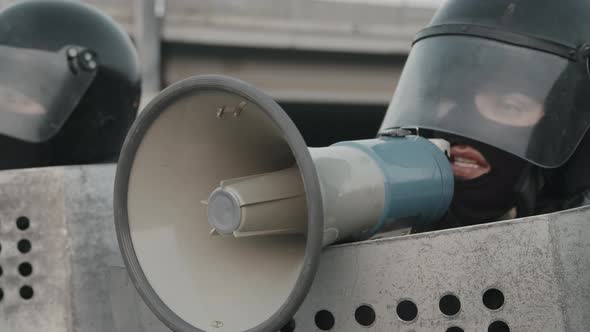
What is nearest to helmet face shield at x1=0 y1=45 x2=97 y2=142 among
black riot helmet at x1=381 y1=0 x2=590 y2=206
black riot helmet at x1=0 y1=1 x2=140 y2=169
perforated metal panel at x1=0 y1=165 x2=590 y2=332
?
black riot helmet at x1=0 y1=1 x2=140 y2=169

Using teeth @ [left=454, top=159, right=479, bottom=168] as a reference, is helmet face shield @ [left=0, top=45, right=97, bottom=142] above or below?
below

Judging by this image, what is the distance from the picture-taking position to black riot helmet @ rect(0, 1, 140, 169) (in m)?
3.79

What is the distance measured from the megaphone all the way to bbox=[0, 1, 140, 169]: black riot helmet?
161 cm

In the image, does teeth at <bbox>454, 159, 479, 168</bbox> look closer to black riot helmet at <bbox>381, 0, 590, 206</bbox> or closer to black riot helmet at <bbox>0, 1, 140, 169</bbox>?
black riot helmet at <bbox>381, 0, 590, 206</bbox>

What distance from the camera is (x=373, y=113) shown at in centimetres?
1736

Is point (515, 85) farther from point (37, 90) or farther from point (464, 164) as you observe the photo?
point (37, 90)

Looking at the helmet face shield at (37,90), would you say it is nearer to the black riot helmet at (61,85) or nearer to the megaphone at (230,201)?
the black riot helmet at (61,85)

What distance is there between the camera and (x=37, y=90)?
12.6 ft

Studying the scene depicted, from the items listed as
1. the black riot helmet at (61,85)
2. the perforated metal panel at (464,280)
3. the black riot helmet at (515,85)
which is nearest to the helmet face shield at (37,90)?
the black riot helmet at (61,85)

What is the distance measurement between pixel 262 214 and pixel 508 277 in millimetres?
696

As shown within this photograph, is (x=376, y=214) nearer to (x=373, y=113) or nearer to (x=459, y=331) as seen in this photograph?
(x=459, y=331)

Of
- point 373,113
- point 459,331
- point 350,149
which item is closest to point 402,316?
point 459,331

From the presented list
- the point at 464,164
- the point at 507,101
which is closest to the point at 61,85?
the point at 464,164

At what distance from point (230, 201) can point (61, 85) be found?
207cm
